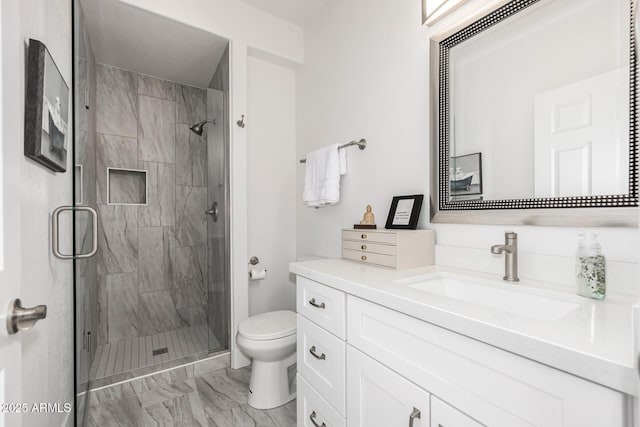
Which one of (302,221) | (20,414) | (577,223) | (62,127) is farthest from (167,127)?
Answer: (577,223)

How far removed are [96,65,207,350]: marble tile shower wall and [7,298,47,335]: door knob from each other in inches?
91.1

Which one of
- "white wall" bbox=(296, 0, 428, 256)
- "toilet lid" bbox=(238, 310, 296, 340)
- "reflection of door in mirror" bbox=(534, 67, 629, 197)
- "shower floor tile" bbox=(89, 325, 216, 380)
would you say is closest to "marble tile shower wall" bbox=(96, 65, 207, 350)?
"shower floor tile" bbox=(89, 325, 216, 380)

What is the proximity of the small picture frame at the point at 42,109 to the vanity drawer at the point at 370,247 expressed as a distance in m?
1.23

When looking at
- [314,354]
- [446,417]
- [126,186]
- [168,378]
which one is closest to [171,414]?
[168,378]

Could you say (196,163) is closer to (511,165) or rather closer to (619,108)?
(511,165)

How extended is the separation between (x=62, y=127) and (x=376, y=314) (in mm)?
1370

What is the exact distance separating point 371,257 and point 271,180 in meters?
1.33

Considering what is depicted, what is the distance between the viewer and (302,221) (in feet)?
8.00

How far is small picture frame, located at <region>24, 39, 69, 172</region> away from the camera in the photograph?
821 millimetres

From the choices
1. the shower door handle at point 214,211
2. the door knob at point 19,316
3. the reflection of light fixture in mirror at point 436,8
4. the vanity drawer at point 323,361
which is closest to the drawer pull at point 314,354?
the vanity drawer at point 323,361

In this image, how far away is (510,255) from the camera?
1.05 metres

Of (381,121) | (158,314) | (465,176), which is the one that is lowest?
(158,314)

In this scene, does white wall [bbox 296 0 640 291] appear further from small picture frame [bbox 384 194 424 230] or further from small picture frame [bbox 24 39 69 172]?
small picture frame [bbox 24 39 69 172]

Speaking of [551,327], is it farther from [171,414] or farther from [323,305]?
[171,414]
